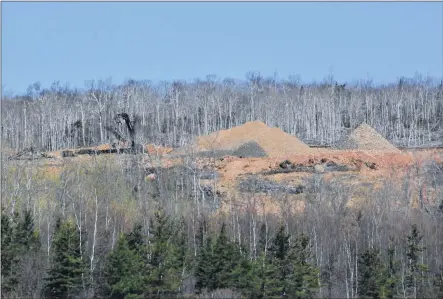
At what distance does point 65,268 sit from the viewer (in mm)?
31016

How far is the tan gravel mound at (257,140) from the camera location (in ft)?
197

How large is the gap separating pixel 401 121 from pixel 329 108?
7.21m

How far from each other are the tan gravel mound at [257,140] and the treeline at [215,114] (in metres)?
10.9

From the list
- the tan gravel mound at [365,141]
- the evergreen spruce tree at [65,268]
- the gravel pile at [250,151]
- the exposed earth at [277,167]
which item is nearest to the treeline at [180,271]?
the evergreen spruce tree at [65,268]

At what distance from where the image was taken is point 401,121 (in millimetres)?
88062

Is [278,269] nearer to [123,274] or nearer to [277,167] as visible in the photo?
[123,274]

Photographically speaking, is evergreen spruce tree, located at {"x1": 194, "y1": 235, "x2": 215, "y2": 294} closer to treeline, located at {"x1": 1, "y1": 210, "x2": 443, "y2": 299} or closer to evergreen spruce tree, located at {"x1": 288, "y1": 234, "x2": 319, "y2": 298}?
treeline, located at {"x1": 1, "y1": 210, "x2": 443, "y2": 299}

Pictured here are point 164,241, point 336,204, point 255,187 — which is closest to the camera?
point 164,241

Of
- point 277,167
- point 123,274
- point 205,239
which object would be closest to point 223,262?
point 205,239

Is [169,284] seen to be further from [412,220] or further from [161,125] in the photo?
[161,125]

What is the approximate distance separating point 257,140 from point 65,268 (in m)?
31.5

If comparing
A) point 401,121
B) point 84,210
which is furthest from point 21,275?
point 401,121

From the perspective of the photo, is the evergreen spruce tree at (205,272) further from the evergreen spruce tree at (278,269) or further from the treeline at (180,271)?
the evergreen spruce tree at (278,269)

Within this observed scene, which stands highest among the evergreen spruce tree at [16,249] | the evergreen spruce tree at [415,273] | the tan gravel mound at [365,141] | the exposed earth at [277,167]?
the tan gravel mound at [365,141]
